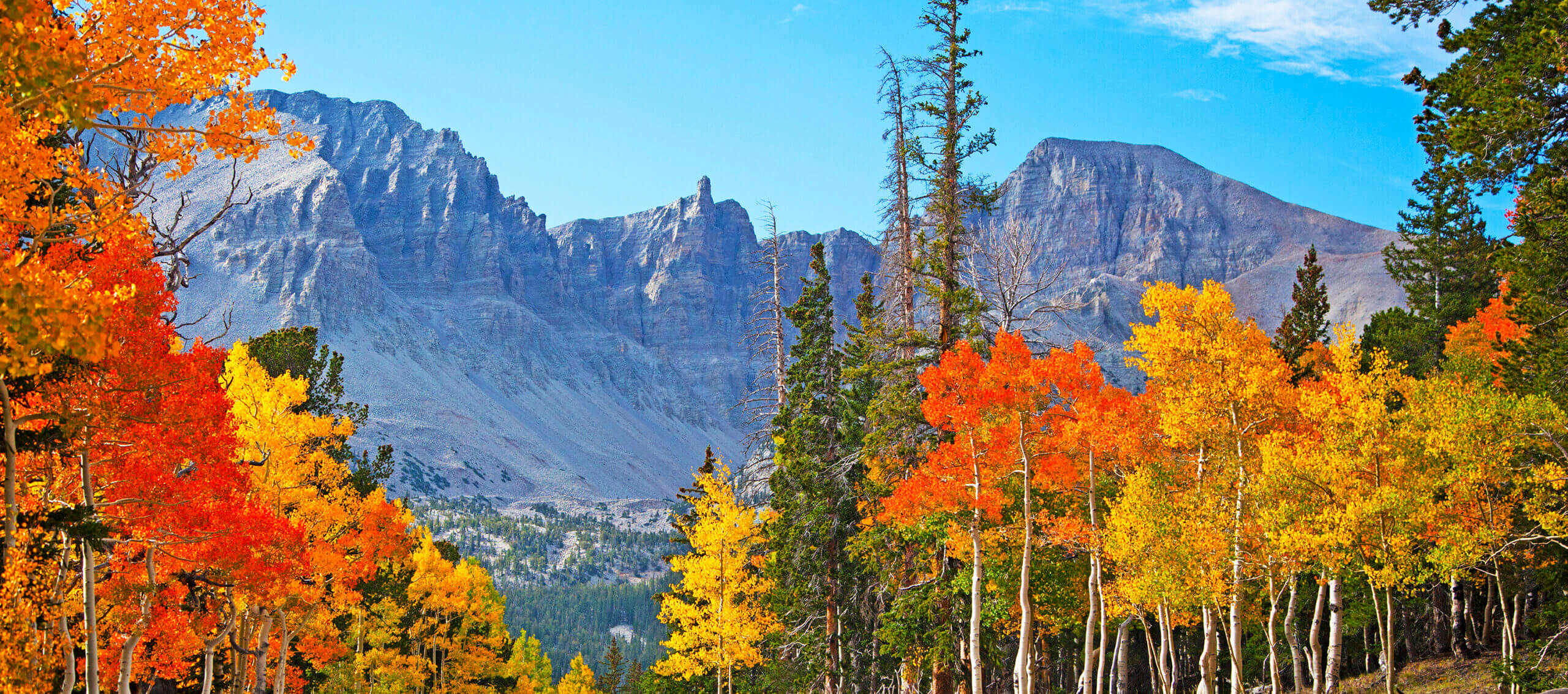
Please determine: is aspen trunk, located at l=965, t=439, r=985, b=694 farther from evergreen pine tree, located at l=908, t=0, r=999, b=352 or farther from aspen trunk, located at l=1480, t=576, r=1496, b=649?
aspen trunk, located at l=1480, t=576, r=1496, b=649

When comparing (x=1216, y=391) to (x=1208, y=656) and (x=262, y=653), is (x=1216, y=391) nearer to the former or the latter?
(x=1208, y=656)

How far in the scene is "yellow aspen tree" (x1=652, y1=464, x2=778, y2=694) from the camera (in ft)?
92.4

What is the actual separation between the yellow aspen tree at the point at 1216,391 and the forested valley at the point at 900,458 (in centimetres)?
9

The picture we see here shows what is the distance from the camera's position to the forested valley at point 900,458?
8.47m

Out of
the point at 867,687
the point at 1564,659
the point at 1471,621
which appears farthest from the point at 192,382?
the point at 1471,621

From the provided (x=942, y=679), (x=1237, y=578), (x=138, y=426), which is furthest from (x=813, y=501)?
(x=138, y=426)

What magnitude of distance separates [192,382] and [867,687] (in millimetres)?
19629

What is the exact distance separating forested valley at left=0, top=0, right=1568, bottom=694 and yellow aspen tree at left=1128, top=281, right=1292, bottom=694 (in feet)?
0.30

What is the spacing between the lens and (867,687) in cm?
2686

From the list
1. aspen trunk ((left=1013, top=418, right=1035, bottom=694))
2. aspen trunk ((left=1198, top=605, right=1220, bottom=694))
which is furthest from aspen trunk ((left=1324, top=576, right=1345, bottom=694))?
aspen trunk ((left=1013, top=418, right=1035, bottom=694))

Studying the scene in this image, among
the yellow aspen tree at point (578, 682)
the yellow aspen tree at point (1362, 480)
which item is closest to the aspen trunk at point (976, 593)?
the yellow aspen tree at point (1362, 480)

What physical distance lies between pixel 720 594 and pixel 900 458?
1000 cm

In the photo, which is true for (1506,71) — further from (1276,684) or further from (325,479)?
(325,479)

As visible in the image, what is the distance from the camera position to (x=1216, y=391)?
784 inches
